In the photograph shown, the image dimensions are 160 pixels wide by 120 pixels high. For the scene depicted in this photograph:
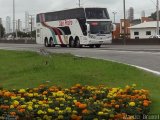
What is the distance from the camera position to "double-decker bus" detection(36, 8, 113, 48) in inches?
1654

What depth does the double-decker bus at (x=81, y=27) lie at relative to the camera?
138ft

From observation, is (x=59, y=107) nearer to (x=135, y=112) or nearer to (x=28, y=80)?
(x=135, y=112)

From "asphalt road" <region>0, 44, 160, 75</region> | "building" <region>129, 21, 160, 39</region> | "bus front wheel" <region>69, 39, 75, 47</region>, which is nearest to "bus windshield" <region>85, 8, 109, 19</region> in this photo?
"bus front wheel" <region>69, 39, 75, 47</region>

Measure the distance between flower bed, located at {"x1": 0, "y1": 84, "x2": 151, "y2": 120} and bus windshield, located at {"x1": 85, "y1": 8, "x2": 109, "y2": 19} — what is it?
110 feet

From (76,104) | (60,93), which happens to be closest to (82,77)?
(60,93)

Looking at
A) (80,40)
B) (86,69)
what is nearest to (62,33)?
(80,40)

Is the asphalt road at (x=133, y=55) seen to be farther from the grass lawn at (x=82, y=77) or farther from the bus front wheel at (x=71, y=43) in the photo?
the bus front wheel at (x=71, y=43)

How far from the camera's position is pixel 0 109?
7.01 metres

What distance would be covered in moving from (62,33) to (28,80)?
32960 mm

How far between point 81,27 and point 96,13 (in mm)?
1757

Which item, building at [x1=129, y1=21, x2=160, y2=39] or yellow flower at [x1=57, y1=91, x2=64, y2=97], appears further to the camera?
building at [x1=129, y1=21, x2=160, y2=39]

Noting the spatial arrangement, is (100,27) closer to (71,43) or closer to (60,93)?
(71,43)

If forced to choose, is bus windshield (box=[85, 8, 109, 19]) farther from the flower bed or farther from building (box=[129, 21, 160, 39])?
building (box=[129, 21, 160, 39])

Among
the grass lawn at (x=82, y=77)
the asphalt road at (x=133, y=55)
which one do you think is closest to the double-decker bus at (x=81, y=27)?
the asphalt road at (x=133, y=55)
